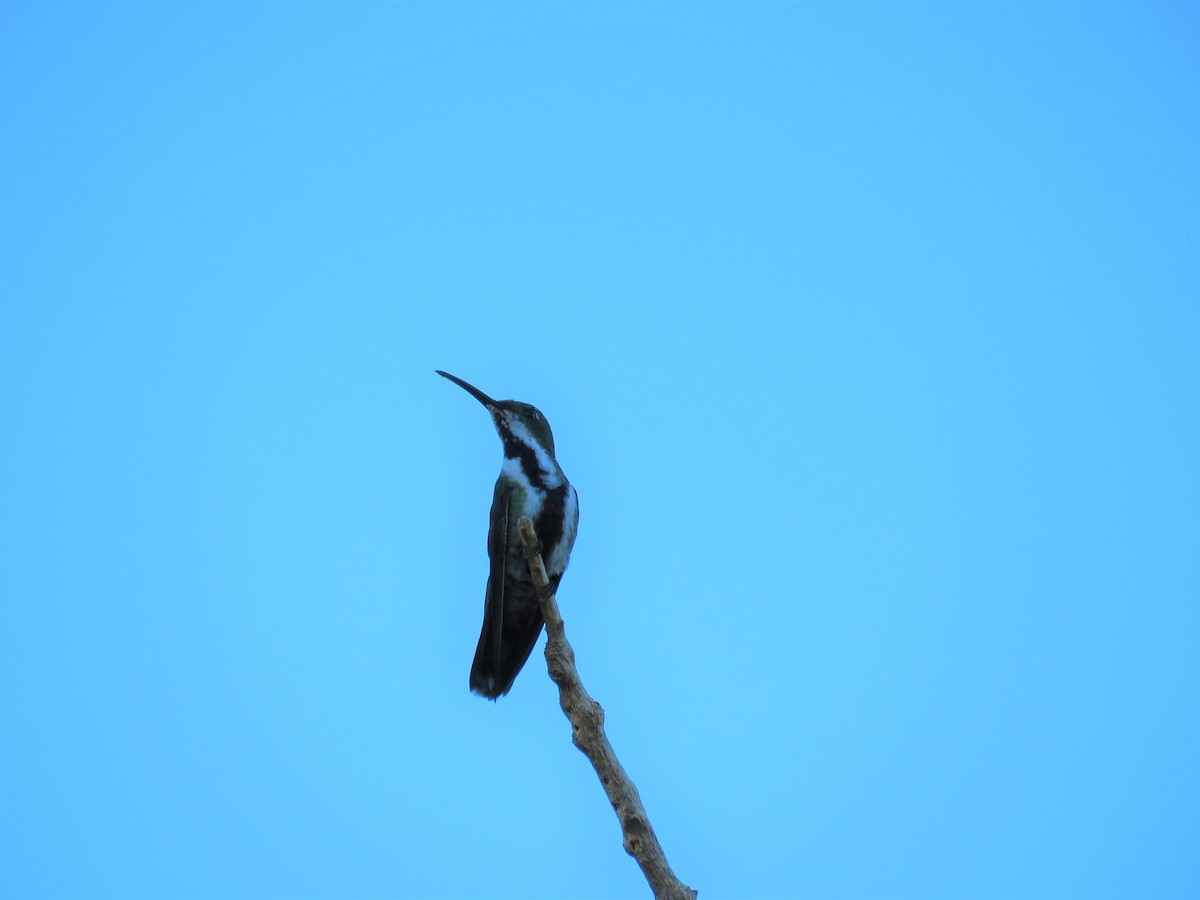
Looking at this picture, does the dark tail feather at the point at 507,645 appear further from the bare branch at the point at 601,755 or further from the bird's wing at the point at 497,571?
the bare branch at the point at 601,755

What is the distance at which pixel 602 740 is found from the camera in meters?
5.96

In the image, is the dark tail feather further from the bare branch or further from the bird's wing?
the bare branch

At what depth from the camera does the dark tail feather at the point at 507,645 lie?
819 centimetres

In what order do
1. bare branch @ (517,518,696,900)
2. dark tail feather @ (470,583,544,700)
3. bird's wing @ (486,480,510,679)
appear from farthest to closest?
dark tail feather @ (470,583,544,700) < bird's wing @ (486,480,510,679) < bare branch @ (517,518,696,900)

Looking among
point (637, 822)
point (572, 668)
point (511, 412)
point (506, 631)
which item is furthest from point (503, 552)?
point (637, 822)

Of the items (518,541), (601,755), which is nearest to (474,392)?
(518,541)

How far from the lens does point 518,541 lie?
27.2 feet

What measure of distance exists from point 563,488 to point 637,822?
354 cm

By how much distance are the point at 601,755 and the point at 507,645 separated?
2.83 metres

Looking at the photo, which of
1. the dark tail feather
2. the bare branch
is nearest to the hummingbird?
the dark tail feather

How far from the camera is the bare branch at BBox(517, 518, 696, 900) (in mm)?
5531

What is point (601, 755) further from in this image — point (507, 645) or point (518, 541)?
point (507, 645)

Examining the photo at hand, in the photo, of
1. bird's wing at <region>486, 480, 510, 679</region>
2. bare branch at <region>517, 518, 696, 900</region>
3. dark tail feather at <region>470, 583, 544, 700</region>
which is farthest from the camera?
dark tail feather at <region>470, 583, 544, 700</region>

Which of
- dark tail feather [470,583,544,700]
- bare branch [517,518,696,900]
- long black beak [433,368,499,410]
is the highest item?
long black beak [433,368,499,410]
